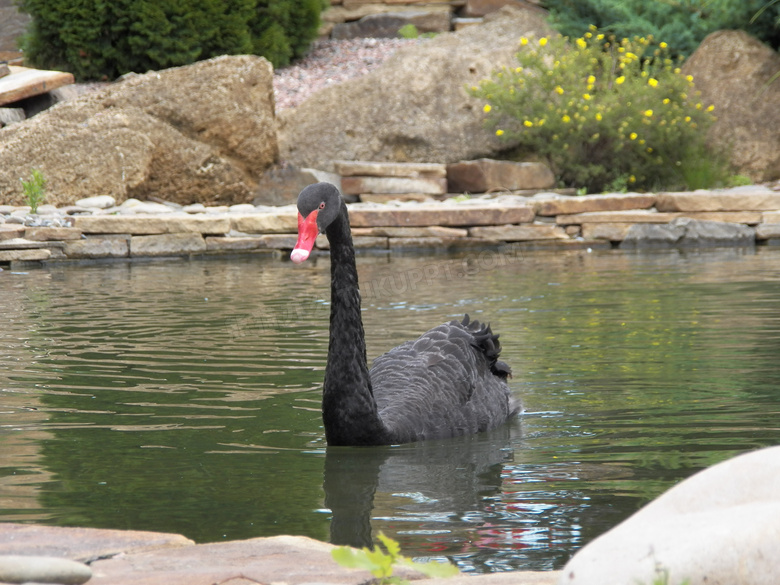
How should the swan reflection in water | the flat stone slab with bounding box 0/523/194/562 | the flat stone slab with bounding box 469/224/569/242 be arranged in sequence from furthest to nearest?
1. the flat stone slab with bounding box 469/224/569/242
2. the swan reflection in water
3. the flat stone slab with bounding box 0/523/194/562

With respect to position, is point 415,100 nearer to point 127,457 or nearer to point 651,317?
point 651,317

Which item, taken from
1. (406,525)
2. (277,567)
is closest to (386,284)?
(406,525)

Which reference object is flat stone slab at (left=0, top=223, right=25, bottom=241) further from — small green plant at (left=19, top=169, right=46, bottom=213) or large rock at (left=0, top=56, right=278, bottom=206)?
large rock at (left=0, top=56, right=278, bottom=206)

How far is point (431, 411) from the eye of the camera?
527cm

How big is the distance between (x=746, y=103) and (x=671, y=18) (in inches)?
96.8

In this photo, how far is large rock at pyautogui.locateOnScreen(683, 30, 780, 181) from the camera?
1644 cm

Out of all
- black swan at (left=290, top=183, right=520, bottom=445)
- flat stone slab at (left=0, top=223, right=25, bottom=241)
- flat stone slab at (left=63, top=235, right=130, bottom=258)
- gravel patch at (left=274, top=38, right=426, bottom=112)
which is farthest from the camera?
gravel patch at (left=274, top=38, right=426, bottom=112)

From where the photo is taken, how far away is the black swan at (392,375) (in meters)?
4.86

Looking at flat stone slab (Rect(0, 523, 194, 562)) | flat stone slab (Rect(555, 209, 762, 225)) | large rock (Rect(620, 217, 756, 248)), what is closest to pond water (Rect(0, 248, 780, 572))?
flat stone slab (Rect(0, 523, 194, 562))

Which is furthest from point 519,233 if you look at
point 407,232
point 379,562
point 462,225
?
point 379,562

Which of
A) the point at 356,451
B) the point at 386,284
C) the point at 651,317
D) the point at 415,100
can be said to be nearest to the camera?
the point at 356,451

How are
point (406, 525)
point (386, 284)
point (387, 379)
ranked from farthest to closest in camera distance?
1. point (386, 284)
2. point (387, 379)
3. point (406, 525)

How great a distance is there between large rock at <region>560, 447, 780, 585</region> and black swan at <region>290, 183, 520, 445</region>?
201cm

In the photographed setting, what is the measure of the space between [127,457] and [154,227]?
884 cm
